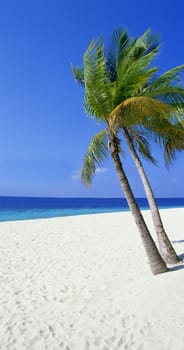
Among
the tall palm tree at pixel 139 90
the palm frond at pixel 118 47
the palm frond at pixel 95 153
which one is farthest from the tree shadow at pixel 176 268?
the palm frond at pixel 118 47

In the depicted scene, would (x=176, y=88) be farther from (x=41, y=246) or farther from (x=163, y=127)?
(x=41, y=246)

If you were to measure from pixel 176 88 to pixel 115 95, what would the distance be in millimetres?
1190

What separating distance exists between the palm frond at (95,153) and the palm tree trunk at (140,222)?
0.94 m

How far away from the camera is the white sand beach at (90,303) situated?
3.30 m

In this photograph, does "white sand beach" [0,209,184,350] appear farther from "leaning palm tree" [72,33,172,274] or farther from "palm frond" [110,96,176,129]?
"palm frond" [110,96,176,129]

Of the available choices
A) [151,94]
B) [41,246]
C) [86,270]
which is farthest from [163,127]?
[41,246]

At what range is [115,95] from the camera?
5117mm

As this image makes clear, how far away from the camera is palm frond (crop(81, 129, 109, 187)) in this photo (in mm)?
6211

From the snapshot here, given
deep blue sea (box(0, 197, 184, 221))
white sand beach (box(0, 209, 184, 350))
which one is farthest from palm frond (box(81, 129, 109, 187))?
deep blue sea (box(0, 197, 184, 221))

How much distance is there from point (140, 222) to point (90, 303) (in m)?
1.88

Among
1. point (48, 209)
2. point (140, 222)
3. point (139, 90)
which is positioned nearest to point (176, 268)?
point (140, 222)

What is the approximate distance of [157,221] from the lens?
639 cm

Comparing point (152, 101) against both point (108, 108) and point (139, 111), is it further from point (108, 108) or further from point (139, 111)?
point (108, 108)

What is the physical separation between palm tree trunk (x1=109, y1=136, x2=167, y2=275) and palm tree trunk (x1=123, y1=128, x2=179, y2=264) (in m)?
0.84
